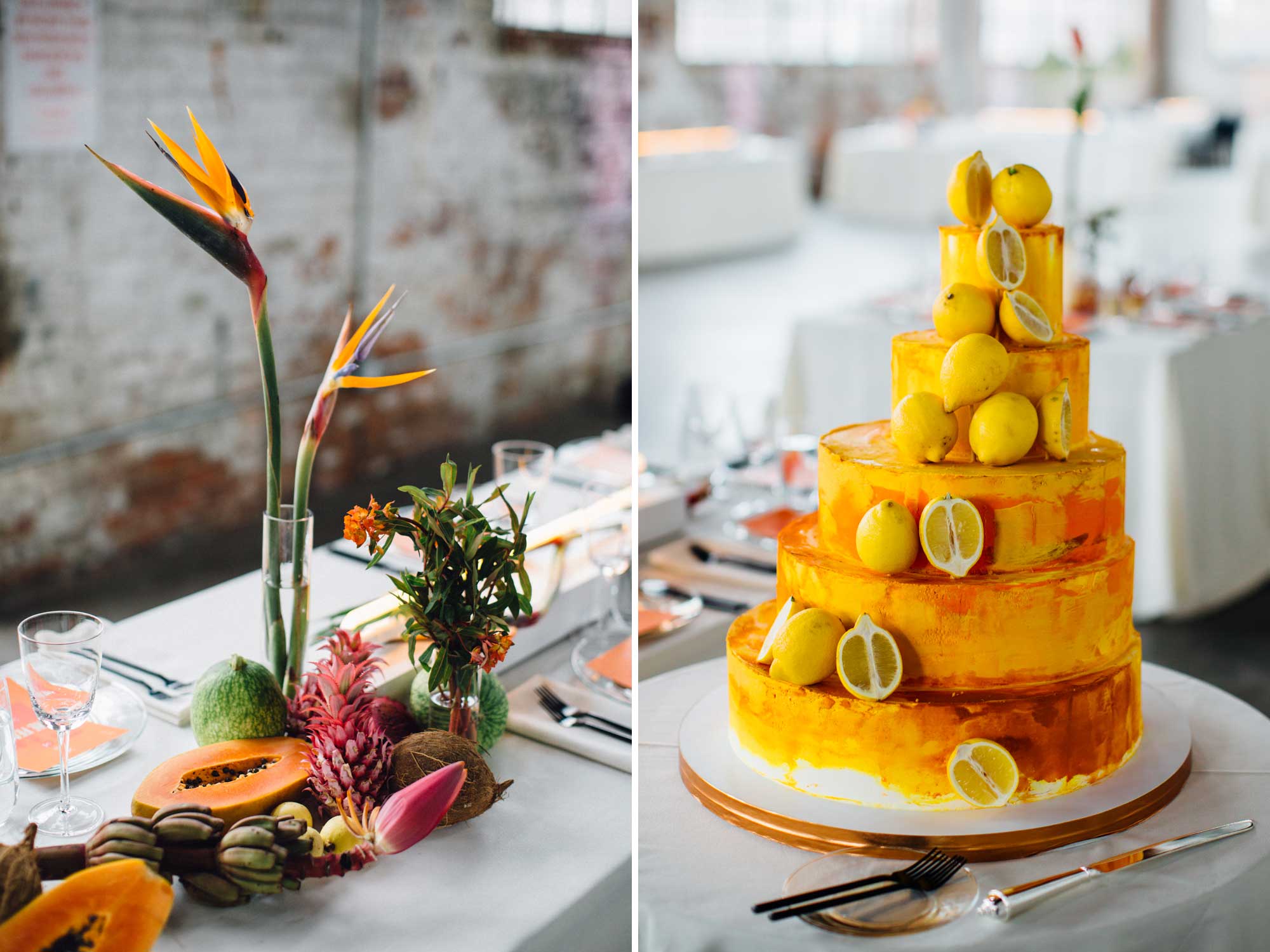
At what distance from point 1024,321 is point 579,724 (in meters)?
0.73

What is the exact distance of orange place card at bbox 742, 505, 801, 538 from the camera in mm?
2383

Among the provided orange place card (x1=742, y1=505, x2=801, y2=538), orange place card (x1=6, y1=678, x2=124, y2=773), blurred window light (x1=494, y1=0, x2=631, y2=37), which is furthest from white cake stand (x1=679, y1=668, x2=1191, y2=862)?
blurred window light (x1=494, y1=0, x2=631, y2=37)

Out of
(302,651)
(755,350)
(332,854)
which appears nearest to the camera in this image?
(332,854)

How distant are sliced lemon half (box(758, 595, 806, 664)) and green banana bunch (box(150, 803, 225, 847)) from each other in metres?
0.59

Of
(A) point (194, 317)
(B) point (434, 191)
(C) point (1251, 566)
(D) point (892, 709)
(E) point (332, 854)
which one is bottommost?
(C) point (1251, 566)

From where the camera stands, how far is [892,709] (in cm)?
132

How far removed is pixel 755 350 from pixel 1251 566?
3213mm

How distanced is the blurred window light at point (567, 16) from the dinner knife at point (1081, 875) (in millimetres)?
5239

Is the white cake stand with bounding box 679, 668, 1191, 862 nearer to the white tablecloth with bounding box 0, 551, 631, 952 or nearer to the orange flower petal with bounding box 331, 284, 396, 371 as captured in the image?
the white tablecloth with bounding box 0, 551, 631, 952

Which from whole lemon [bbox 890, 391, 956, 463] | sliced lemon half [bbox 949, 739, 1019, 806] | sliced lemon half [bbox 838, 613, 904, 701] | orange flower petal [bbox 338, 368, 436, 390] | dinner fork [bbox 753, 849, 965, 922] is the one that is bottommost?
dinner fork [bbox 753, 849, 965, 922]

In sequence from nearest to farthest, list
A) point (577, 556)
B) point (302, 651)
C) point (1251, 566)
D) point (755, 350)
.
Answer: point (302, 651) < point (577, 556) < point (1251, 566) < point (755, 350)

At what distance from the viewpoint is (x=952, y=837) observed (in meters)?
1.28

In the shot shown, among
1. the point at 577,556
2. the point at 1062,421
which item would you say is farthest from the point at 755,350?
the point at 1062,421

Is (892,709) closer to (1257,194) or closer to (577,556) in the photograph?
(577,556)
